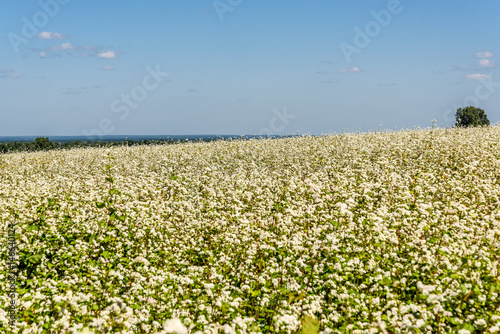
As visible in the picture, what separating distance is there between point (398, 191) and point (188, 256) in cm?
562

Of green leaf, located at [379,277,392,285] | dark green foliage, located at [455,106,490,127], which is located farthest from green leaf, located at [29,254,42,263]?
dark green foliage, located at [455,106,490,127]

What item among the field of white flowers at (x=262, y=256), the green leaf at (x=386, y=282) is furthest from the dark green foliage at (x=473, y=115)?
the green leaf at (x=386, y=282)

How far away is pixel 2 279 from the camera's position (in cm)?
729

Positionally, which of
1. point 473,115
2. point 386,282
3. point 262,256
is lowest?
Result: point 262,256

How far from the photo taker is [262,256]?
7738mm

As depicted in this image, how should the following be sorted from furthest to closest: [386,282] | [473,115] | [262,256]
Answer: [473,115], [262,256], [386,282]

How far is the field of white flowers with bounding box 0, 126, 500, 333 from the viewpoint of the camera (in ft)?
16.8

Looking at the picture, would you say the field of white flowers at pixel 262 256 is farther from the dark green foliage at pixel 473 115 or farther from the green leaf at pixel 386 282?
the dark green foliage at pixel 473 115

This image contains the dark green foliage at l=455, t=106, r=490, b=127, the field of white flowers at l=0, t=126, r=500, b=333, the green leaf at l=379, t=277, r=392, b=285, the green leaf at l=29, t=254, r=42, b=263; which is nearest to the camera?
the field of white flowers at l=0, t=126, r=500, b=333

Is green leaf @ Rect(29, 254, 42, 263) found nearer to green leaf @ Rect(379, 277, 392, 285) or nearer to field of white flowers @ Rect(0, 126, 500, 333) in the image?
field of white flowers @ Rect(0, 126, 500, 333)

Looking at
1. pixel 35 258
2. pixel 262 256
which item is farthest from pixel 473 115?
pixel 35 258

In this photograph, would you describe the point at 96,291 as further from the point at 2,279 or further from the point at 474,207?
the point at 474,207

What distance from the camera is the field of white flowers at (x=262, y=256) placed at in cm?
511

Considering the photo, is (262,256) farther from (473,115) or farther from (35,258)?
(473,115)
